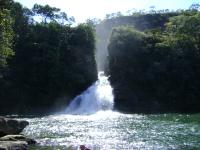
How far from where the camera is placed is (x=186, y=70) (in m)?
64.5

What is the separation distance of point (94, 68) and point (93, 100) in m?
10.2

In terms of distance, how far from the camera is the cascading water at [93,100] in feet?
200

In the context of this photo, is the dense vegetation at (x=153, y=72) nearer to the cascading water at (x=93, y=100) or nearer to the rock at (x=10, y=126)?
the cascading water at (x=93, y=100)

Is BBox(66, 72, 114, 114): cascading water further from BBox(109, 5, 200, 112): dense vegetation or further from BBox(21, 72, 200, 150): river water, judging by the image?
BBox(21, 72, 200, 150): river water

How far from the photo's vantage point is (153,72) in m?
64.4

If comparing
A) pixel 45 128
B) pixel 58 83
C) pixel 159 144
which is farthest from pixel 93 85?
pixel 159 144

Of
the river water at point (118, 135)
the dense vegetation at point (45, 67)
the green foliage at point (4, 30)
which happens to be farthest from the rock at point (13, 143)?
the dense vegetation at point (45, 67)

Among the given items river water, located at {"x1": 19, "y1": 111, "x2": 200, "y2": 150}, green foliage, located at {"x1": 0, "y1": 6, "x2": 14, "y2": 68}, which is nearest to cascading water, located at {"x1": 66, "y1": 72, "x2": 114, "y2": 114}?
river water, located at {"x1": 19, "y1": 111, "x2": 200, "y2": 150}

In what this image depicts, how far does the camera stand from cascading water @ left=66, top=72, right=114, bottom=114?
60.9 meters

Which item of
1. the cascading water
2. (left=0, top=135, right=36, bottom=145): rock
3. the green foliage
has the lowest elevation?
(left=0, top=135, right=36, bottom=145): rock

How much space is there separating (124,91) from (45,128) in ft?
83.4

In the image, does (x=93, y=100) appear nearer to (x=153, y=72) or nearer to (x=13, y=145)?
(x=153, y=72)

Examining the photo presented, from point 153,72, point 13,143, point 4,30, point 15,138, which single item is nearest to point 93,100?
point 153,72

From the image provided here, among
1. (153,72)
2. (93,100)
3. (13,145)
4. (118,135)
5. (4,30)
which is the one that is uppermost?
(153,72)
